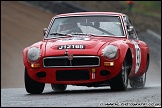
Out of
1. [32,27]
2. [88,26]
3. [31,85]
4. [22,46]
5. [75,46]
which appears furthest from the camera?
[32,27]

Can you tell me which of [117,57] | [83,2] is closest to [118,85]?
[117,57]

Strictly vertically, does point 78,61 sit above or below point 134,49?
below

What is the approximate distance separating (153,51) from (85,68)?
58.9 ft

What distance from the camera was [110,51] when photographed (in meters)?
10.4

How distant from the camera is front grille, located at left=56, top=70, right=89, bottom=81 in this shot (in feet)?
34.2

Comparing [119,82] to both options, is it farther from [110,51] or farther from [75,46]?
[75,46]

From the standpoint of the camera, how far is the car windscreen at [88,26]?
466 inches

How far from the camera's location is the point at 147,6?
50062 millimetres

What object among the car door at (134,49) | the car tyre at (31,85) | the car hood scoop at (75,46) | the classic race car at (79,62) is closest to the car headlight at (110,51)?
the classic race car at (79,62)

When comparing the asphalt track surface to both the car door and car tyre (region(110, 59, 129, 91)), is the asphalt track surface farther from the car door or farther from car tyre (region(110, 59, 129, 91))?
the car door

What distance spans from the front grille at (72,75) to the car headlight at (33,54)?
1.38ft

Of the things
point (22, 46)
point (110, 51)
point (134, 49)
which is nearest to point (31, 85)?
point (110, 51)

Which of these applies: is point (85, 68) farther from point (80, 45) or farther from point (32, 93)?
point (32, 93)

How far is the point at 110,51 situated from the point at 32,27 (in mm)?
20528
